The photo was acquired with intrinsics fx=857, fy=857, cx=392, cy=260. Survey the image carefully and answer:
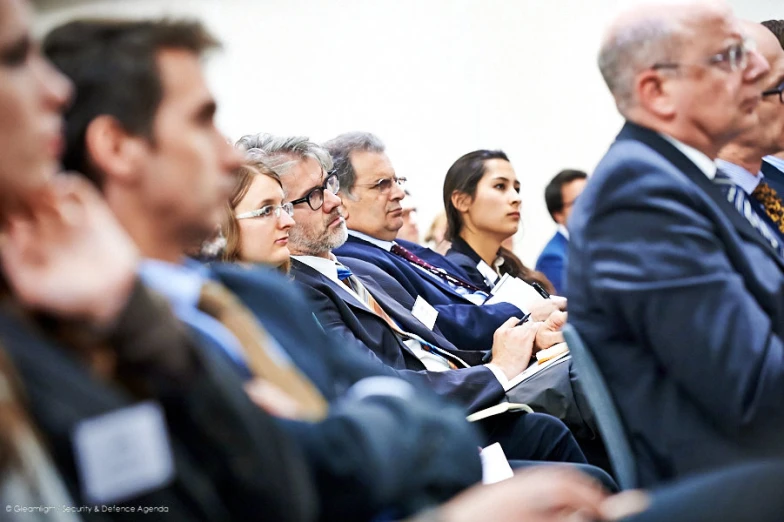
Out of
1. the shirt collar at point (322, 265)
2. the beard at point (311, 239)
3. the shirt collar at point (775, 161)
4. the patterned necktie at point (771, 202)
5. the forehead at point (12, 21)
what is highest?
the forehead at point (12, 21)

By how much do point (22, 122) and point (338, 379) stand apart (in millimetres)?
572

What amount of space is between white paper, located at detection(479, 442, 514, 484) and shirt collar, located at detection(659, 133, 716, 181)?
29.5 inches

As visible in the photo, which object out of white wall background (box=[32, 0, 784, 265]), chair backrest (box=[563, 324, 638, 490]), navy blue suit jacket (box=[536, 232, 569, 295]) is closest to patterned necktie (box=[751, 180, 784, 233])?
chair backrest (box=[563, 324, 638, 490])

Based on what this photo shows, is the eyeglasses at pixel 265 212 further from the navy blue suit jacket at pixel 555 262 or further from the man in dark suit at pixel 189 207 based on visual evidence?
the navy blue suit jacket at pixel 555 262

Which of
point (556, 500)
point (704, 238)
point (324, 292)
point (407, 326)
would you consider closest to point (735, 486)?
point (556, 500)

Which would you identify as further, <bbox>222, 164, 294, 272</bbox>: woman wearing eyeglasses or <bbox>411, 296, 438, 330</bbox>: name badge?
<bbox>411, 296, 438, 330</bbox>: name badge

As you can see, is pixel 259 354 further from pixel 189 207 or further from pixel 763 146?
pixel 763 146

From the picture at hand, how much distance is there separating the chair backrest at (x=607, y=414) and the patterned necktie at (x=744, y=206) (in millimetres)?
405

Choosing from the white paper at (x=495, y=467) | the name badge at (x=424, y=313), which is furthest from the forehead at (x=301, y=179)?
the white paper at (x=495, y=467)

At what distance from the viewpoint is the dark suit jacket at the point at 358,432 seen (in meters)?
1.02

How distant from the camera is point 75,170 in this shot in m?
1.16

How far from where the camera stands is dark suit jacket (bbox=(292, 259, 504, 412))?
8.25 ft

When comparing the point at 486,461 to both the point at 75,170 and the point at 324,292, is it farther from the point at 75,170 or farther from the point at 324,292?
the point at 75,170

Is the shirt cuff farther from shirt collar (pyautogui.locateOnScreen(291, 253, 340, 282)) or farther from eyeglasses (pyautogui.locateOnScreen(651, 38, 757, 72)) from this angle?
eyeglasses (pyautogui.locateOnScreen(651, 38, 757, 72))
